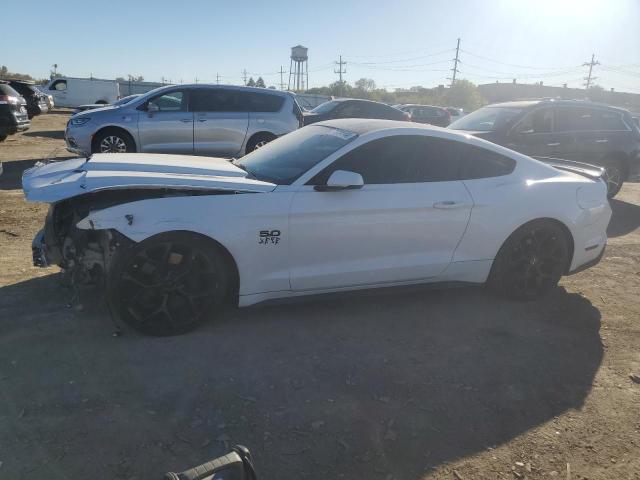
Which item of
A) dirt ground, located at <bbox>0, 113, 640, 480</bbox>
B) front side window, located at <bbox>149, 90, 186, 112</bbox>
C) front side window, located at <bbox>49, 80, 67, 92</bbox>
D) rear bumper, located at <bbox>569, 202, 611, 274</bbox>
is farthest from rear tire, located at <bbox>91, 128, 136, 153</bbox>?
front side window, located at <bbox>49, 80, 67, 92</bbox>

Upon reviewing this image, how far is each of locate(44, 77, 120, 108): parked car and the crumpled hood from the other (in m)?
25.7

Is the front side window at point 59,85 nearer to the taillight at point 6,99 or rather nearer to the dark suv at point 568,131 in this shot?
the taillight at point 6,99

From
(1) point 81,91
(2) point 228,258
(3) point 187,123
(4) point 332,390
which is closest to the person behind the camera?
(4) point 332,390

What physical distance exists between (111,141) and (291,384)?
8.26 meters

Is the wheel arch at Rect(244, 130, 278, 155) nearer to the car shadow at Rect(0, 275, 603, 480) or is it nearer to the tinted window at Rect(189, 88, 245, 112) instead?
the tinted window at Rect(189, 88, 245, 112)

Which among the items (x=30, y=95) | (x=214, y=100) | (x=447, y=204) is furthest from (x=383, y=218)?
(x=30, y=95)

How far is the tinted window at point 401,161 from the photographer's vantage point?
406cm

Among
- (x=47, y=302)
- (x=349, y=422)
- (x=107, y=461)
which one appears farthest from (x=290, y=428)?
(x=47, y=302)

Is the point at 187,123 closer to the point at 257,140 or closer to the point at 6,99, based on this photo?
the point at 257,140

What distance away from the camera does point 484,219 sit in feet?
14.3

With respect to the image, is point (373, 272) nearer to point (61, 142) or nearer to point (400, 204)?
point (400, 204)

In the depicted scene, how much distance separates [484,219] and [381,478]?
2.51 m

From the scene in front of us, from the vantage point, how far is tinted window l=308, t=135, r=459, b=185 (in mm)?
4059

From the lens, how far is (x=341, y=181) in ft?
12.4
